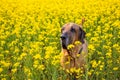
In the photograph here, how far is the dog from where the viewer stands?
614 cm

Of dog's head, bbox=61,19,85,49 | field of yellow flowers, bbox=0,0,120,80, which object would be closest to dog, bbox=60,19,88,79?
dog's head, bbox=61,19,85,49

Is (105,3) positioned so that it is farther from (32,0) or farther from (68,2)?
(32,0)

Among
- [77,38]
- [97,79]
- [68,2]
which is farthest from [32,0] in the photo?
[97,79]

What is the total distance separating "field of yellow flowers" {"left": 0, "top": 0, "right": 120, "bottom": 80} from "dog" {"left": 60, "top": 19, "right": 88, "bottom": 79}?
15cm

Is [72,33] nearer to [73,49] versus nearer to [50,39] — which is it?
[73,49]

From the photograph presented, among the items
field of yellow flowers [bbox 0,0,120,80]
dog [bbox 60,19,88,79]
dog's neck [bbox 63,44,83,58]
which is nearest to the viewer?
field of yellow flowers [bbox 0,0,120,80]

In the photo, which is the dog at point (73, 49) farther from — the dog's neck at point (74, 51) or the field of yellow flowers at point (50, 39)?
the field of yellow flowers at point (50, 39)

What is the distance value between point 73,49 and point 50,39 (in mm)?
1053

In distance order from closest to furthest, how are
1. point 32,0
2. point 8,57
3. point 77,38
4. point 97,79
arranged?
point 97,79 < point 77,38 < point 8,57 < point 32,0

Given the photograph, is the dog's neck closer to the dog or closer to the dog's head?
the dog

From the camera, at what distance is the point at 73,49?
6.42 metres

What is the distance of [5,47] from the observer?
24.6ft

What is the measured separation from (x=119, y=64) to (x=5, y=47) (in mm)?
2454

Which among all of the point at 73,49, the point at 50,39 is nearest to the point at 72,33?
the point at 73,49
